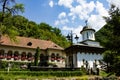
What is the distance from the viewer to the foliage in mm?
18595

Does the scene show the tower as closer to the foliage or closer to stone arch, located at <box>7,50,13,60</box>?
stone arch, located at <box>7,50,13,60</box>

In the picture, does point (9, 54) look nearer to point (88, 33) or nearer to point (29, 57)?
point (29, 57)

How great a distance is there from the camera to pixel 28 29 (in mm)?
60500

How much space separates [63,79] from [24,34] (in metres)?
34.7

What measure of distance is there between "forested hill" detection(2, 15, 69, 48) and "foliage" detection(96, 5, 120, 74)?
43.9 ft

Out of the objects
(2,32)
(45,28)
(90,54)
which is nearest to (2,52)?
(2,32)

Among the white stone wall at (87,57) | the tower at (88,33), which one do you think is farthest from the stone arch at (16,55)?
the tower at (88,33)

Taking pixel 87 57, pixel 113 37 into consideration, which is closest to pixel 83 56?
pixel 87 57

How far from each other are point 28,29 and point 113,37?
43.4 meters

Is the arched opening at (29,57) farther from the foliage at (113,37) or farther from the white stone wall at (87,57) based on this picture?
the foliage at (113,37)

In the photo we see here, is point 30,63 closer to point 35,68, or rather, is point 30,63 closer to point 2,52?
point 2,52

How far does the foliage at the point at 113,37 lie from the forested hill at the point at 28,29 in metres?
13.4

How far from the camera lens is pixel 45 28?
74.9m

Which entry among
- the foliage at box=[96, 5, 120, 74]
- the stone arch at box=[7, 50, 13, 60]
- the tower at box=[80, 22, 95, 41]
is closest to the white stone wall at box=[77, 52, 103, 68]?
the tower at box=[80, 22, 95, 41]
